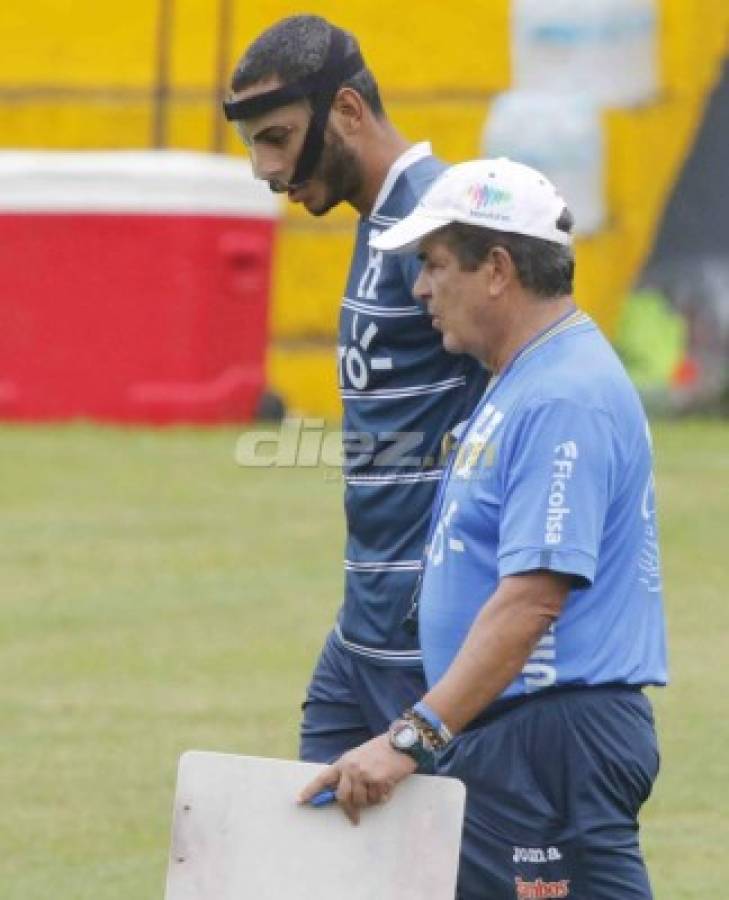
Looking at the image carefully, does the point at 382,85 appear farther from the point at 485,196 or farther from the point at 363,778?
the point at 363,778

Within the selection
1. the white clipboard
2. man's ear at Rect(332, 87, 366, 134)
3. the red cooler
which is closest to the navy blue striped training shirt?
man's ear at Rect(332, 87, 366, 134)

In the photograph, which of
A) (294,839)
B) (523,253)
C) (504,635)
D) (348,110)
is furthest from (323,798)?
(348,110)

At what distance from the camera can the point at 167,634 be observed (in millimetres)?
10883

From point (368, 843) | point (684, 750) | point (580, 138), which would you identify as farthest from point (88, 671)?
point (580, 138)

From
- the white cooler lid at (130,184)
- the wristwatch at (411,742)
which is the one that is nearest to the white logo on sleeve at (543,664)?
the wristwatch at (411,742)

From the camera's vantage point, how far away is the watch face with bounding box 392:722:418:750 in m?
4.55

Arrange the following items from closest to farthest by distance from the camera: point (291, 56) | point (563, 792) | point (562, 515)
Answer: point (562, 515) < point (563, 792) < point (291, 56)

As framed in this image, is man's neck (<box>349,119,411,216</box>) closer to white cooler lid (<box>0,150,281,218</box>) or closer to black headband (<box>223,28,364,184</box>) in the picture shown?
black headband (<box>223,28,364,184</box>)

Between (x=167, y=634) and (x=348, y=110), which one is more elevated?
(x=348, y=110)

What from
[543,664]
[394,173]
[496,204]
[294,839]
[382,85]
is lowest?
[382,85]

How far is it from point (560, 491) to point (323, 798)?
2.30 ft

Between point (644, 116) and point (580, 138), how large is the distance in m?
0.80

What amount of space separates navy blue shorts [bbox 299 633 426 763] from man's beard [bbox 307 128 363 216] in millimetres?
1032

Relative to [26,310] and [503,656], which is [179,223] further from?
[503,656]
